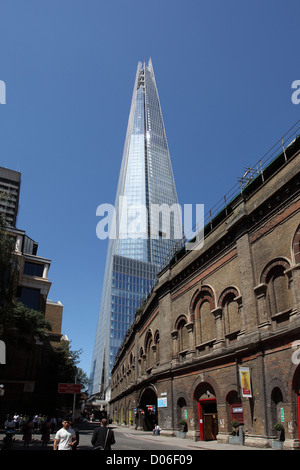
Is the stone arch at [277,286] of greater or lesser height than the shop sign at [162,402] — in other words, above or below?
above

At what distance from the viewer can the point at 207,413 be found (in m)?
22.9

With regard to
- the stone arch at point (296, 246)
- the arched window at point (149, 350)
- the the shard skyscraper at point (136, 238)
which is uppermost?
the the shard skyscraper at point (136, 238)

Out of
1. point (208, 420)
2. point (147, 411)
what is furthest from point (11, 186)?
point (208, 420)

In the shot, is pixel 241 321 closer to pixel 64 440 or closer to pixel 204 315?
pixel 204 315

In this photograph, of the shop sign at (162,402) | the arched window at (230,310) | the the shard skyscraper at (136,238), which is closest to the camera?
the arched window at (230,310)

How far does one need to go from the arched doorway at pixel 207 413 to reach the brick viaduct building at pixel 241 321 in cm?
6

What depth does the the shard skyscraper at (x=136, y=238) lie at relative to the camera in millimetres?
129000

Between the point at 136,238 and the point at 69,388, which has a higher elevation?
the point at 136,238

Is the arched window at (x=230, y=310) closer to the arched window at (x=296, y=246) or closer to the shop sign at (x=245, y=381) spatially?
the shop sign at (x=245, y=381)

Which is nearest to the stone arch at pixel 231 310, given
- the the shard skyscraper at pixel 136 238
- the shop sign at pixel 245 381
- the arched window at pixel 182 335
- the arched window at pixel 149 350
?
the shop sign at pixel 245 381

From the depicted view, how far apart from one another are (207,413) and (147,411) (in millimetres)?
16198

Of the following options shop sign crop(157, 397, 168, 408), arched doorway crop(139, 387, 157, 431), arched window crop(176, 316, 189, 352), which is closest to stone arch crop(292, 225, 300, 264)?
arched window crop(176, 316, 189, 352)

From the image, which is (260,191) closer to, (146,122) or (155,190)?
(155,190)

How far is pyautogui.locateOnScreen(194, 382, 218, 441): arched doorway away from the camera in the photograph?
73.7ft
